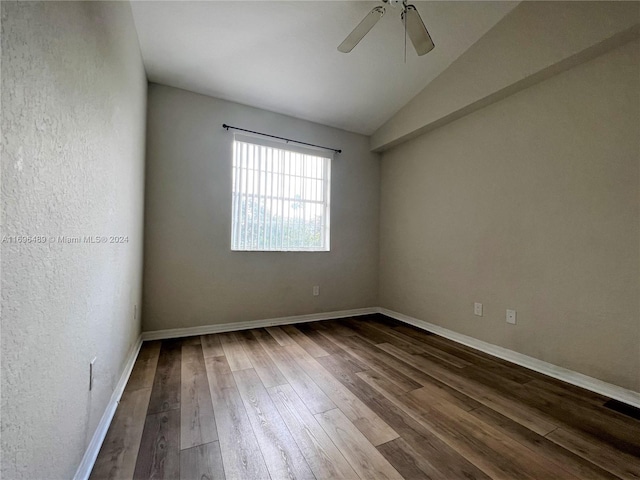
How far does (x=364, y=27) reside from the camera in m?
1.81

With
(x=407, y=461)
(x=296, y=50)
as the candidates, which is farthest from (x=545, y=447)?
(x=296, y=50)

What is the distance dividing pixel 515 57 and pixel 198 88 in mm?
2918

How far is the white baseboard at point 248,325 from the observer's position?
269 cm

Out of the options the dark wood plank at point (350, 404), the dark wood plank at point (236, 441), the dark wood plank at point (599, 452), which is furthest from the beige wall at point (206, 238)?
the dark wood plank at point (599, 452)

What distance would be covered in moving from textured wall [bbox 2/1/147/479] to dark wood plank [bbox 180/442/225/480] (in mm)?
395

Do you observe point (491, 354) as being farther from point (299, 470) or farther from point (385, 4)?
point (385, 4)

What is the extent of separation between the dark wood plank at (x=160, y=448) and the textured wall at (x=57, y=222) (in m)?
0.24

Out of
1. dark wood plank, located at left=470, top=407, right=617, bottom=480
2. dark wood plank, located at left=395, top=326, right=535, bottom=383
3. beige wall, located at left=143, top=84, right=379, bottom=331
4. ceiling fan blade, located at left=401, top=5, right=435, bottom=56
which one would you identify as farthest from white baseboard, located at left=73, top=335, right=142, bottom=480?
ceiling fan blade, located at left=401, top=5, right=435, bottom=56

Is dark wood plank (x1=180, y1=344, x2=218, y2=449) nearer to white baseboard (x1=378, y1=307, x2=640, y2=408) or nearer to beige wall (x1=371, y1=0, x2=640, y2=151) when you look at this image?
white baseboard (x1=378, y1=307, x2=640, y2=408)

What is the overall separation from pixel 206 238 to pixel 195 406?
5.59 ft

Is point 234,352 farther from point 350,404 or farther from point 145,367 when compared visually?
point 350,404

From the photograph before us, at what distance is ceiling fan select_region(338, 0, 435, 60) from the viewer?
5.60ft

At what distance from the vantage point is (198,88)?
2785mm

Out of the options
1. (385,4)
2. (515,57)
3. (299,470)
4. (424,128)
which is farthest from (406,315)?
(385,4)
